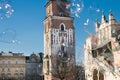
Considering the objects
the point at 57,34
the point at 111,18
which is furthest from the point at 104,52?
the point at 57,34

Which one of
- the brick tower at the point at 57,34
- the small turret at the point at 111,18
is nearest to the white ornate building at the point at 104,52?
the small turret at the point at 111,18

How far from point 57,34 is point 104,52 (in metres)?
25.3

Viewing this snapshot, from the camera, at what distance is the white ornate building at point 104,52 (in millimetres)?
Answer: 34541

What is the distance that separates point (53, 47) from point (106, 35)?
21.6 meters

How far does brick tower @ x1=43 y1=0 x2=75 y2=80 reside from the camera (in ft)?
209

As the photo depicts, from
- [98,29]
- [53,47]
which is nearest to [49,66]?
[53,47]

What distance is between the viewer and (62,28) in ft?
216

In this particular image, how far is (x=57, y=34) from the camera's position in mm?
64812

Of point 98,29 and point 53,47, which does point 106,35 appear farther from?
point 53,47

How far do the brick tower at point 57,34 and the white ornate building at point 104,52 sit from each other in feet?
57.7

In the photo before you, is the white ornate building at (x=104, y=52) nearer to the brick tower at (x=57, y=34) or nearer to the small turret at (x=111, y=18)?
the small turret at (x=111, y=18)

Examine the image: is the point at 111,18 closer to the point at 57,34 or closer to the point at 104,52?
the point at 104,52

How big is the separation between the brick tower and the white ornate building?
17.6m

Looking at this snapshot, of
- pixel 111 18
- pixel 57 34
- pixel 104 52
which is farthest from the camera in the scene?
pixel 57 34
